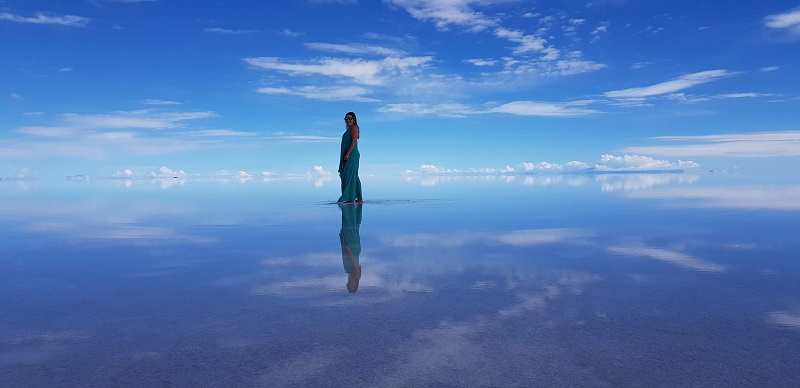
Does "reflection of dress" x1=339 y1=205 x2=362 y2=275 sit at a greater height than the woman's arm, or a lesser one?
lesser

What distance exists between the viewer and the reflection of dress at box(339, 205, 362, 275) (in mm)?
7770

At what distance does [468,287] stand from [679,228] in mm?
7919

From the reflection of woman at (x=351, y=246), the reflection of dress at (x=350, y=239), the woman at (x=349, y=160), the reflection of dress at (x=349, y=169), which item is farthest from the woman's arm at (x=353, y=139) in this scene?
the reflection of woman at (x=351, y=246)

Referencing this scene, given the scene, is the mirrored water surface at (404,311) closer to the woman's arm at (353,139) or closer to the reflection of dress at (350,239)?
the reflection of dress at (350,239)

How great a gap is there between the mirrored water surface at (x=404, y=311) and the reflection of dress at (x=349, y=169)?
28.9ft

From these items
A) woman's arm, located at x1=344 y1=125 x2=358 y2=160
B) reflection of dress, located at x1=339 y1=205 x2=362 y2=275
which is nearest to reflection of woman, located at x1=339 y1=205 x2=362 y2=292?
reflection of dress, located at x1=339 y1=205 x2=362 y2=275

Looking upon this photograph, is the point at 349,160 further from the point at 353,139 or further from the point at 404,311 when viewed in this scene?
the point at 404,311

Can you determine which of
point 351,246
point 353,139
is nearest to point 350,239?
point 351,246

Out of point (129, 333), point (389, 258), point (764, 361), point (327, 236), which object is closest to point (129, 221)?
point (327, 236)

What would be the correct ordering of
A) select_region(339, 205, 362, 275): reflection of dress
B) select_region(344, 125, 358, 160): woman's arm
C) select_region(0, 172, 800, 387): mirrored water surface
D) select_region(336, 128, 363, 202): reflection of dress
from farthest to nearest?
select_region(336, 128, 363, 202): reflection of dress → select_region(344, 125, 358, 160): woman's arm → select_region(339, 205, 362, 275): reflection of dress → select_region(0, 172, 800, 387): mirrored water surface

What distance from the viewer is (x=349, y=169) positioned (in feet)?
63.3

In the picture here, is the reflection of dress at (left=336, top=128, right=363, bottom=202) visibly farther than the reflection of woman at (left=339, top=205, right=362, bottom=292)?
Yes

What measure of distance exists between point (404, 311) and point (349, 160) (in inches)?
565

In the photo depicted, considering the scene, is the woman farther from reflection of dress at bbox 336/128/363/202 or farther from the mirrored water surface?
the mirrored water surface
